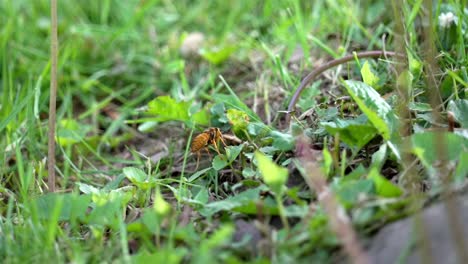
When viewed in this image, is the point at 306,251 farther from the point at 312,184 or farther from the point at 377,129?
the point at 377,129

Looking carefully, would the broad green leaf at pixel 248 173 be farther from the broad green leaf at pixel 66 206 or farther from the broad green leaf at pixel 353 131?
the broad green leaf at pixel 66 206

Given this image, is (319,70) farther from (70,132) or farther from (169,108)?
(70,132)

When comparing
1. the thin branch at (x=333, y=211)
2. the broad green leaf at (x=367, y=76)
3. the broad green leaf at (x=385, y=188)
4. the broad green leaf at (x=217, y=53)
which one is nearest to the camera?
the thin branch at (x=333, y=211)

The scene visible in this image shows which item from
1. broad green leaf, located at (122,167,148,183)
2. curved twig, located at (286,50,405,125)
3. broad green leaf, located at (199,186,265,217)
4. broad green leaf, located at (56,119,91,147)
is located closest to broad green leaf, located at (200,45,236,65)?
broad green leaf, located at (56,119,91,147)

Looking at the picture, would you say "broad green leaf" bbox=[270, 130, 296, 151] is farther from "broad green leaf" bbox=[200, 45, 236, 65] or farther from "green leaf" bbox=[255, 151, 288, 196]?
"broad green leaf" bbox=[200, 45, 236, 65]

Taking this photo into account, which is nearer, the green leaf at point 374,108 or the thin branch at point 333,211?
the thin branch at point 333,211

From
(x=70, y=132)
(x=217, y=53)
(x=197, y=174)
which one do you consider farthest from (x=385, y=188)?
(x=217, y=53)

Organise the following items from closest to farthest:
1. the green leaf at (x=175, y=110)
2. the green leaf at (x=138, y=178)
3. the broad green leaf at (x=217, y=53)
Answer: the green leaf at (x=138, y=178)
the green leaf at (x=175, y=110)
the broad green leaf at (x=217, y=53)

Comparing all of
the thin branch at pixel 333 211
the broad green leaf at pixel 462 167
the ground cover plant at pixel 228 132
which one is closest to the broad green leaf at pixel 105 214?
the ground cover plant at pixel 228 132
